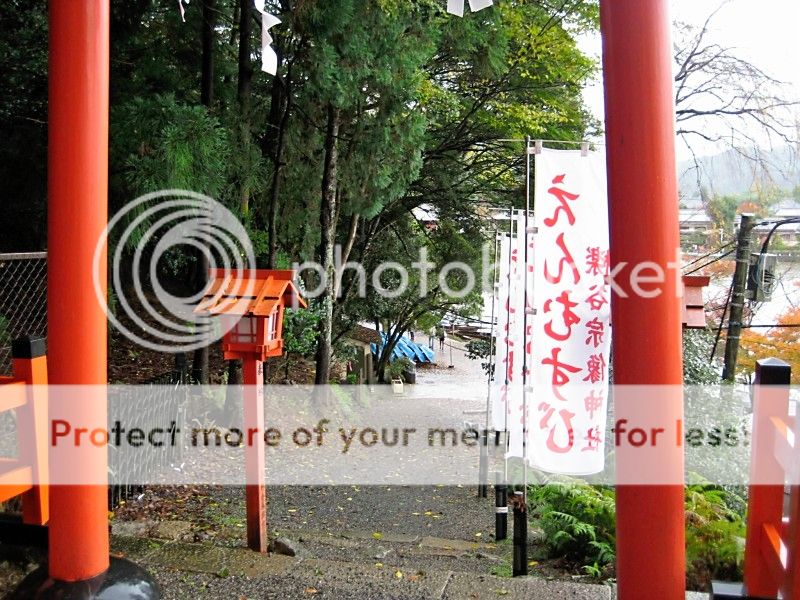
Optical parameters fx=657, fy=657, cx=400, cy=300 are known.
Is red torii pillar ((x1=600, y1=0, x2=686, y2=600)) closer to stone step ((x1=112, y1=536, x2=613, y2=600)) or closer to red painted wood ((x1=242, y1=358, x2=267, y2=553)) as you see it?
stone step ((x1=112, y1=536, x2=613, y2=600))

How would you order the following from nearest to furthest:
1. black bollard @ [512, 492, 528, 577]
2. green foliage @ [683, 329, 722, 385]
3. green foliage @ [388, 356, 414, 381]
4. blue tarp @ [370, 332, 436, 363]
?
1. black bollard @ [512, 492, 528, 577]
2. green foliage @ [683, 329, 722, 385]
3. green foliage @ [388, 356, 414, 381]
4. blue tarp @ [370, 332, 436, 363]

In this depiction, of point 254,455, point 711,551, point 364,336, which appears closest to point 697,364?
point 711,551

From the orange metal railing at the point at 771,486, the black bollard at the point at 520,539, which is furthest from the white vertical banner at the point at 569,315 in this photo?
the orange metal railing at the point at 771,486

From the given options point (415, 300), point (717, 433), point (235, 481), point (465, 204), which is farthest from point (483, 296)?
point (235, 481)

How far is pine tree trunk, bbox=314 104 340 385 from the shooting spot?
10.3 meters

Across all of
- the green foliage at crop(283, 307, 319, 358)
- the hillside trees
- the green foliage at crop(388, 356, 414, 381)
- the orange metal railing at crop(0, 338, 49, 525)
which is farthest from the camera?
the green foliage at crop(388, 356, 414, 381)

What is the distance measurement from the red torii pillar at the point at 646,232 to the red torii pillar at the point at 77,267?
7.07 ft

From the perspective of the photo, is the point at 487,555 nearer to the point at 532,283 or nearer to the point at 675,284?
the point at 532,283

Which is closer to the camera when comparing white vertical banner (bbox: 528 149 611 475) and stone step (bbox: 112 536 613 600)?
stone step (bbox: 112 536 613 600)

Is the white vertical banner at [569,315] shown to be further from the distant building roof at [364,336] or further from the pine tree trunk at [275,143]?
the distant building roof at [364,336]

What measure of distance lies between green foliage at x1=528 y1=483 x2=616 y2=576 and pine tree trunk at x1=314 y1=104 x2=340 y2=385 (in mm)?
6041

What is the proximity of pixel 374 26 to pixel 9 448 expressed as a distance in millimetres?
6553

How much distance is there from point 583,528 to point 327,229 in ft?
23.0

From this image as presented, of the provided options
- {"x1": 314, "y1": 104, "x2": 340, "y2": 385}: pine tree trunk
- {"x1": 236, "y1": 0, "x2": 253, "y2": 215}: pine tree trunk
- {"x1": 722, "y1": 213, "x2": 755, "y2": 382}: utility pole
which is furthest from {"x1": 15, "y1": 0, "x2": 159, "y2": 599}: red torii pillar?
{"x1": 722, "y1": 213, "x2": 755, "y2": 382}: utility pole
